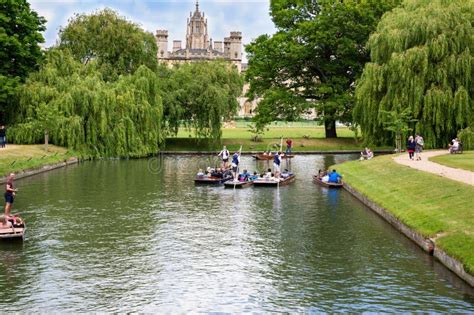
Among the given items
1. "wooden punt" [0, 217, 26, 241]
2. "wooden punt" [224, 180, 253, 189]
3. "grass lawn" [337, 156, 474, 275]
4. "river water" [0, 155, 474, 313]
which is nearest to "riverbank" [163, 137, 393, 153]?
"wooden punt" [224, 180, 253, 189]

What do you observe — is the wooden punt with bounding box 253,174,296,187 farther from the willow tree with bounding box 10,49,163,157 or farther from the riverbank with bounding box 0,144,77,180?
the willow tree with bounding box 10,49,163,157

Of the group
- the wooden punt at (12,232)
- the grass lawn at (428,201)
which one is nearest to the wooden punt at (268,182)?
the grass lawn at (428,201)

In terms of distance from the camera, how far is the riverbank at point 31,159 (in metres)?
34.5

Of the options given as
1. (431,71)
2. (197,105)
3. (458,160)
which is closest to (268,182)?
(458,160)

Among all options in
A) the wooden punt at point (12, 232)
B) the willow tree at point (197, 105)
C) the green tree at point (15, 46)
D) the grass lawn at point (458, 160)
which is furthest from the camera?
the willow tree at point (197, 105)

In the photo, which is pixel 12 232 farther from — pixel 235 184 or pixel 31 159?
pixel 31 159

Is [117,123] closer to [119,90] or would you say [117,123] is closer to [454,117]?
[119,90]

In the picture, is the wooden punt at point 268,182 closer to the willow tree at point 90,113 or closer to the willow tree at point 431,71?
the willow tree at point 431,71

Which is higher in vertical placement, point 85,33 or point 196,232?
point 85,33

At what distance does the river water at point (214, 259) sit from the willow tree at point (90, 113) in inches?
760

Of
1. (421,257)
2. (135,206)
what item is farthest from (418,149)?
(421,257)

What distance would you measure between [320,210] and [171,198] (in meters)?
6.83

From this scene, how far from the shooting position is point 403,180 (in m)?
26.6

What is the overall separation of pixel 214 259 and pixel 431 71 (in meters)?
32.5
